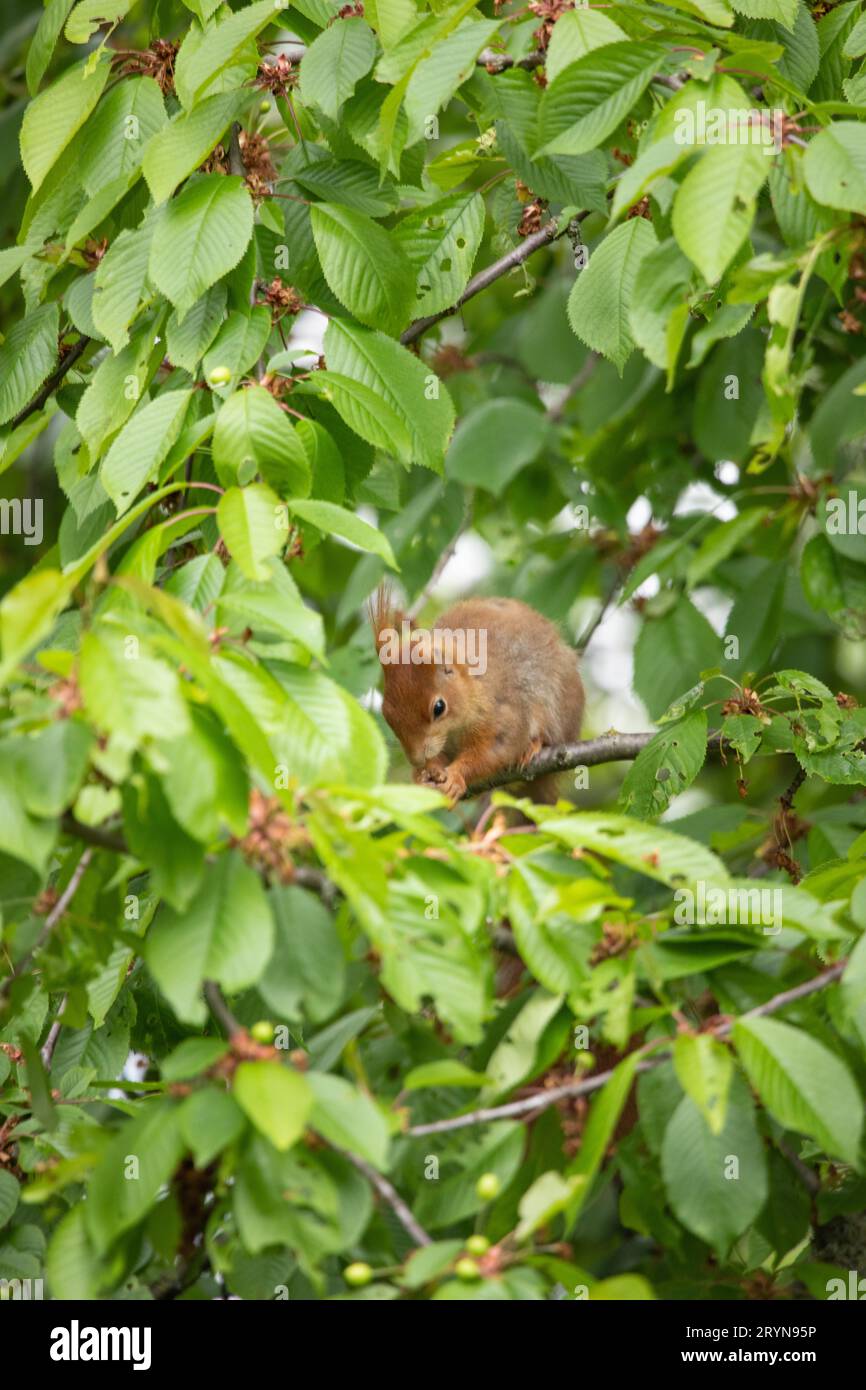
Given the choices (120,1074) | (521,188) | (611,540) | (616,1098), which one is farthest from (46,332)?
(611,540)

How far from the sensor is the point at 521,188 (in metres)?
3.41

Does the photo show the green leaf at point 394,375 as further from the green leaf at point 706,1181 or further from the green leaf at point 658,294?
the green leaf at point 706,1181

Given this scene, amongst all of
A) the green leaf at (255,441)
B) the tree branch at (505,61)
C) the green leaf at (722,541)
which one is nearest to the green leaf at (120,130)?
the tree branch at (505,61)

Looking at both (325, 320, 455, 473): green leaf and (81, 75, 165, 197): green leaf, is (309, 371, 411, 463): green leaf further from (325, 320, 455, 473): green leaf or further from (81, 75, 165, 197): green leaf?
(81, 75, 165, 197): green leaf

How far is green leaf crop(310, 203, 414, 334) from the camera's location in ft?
9.36

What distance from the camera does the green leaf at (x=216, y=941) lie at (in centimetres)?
185

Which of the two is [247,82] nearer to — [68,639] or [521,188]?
[521,188]

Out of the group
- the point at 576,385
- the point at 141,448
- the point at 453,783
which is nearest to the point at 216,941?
the point at 141,448

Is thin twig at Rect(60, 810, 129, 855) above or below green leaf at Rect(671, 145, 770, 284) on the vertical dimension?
below

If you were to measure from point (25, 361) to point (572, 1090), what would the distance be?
197cm

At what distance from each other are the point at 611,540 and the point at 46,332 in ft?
8.52

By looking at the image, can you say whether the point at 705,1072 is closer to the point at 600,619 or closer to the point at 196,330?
the point at 196,330

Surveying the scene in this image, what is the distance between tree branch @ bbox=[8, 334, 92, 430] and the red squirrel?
1.23 meters

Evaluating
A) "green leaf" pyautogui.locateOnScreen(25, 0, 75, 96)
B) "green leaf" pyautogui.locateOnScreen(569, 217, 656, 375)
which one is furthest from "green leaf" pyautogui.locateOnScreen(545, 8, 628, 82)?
"green leaf" pyautogui.locateOnScreen(25, 0, 75, 96)
